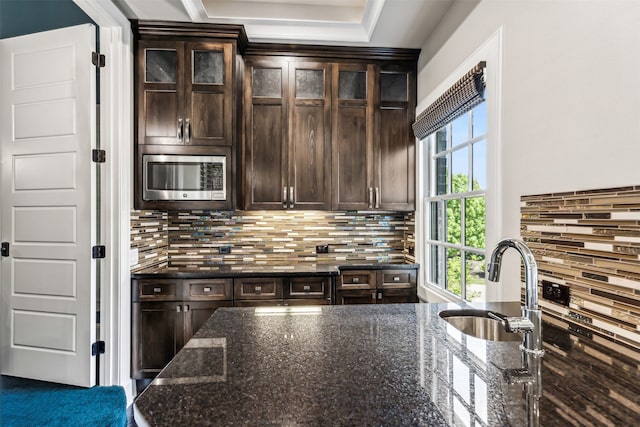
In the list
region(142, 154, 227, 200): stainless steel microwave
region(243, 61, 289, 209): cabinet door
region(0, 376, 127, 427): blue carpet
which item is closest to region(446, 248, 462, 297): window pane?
region(243, 61, 289, 209): cabinet door

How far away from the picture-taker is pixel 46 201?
2297 millimetres

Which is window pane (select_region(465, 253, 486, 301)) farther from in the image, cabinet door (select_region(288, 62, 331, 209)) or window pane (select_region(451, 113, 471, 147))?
cabinet door (select_region(288, 62, 331, 209))

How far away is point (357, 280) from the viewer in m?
2.63

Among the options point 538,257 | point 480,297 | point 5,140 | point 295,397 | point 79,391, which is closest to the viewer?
point 295,397

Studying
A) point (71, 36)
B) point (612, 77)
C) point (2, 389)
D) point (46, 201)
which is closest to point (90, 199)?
point (46, 201)

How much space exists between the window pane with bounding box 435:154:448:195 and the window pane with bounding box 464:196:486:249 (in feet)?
1.32

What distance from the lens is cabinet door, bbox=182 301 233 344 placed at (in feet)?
7.82

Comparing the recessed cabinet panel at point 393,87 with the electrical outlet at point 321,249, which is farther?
the electrical outlet at point 321,249

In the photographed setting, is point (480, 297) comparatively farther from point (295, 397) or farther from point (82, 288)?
point (82, 288)

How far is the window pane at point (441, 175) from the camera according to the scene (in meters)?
2.43

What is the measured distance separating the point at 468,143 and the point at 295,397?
6.15 feet

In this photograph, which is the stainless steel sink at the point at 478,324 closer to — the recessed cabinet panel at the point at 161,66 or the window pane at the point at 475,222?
the window pane at the point at 475,222

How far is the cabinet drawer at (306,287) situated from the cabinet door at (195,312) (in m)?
0.45

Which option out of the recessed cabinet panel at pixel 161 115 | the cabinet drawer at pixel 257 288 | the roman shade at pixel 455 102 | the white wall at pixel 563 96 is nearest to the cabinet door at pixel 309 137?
the cabinet drawer at pixel 257 288
